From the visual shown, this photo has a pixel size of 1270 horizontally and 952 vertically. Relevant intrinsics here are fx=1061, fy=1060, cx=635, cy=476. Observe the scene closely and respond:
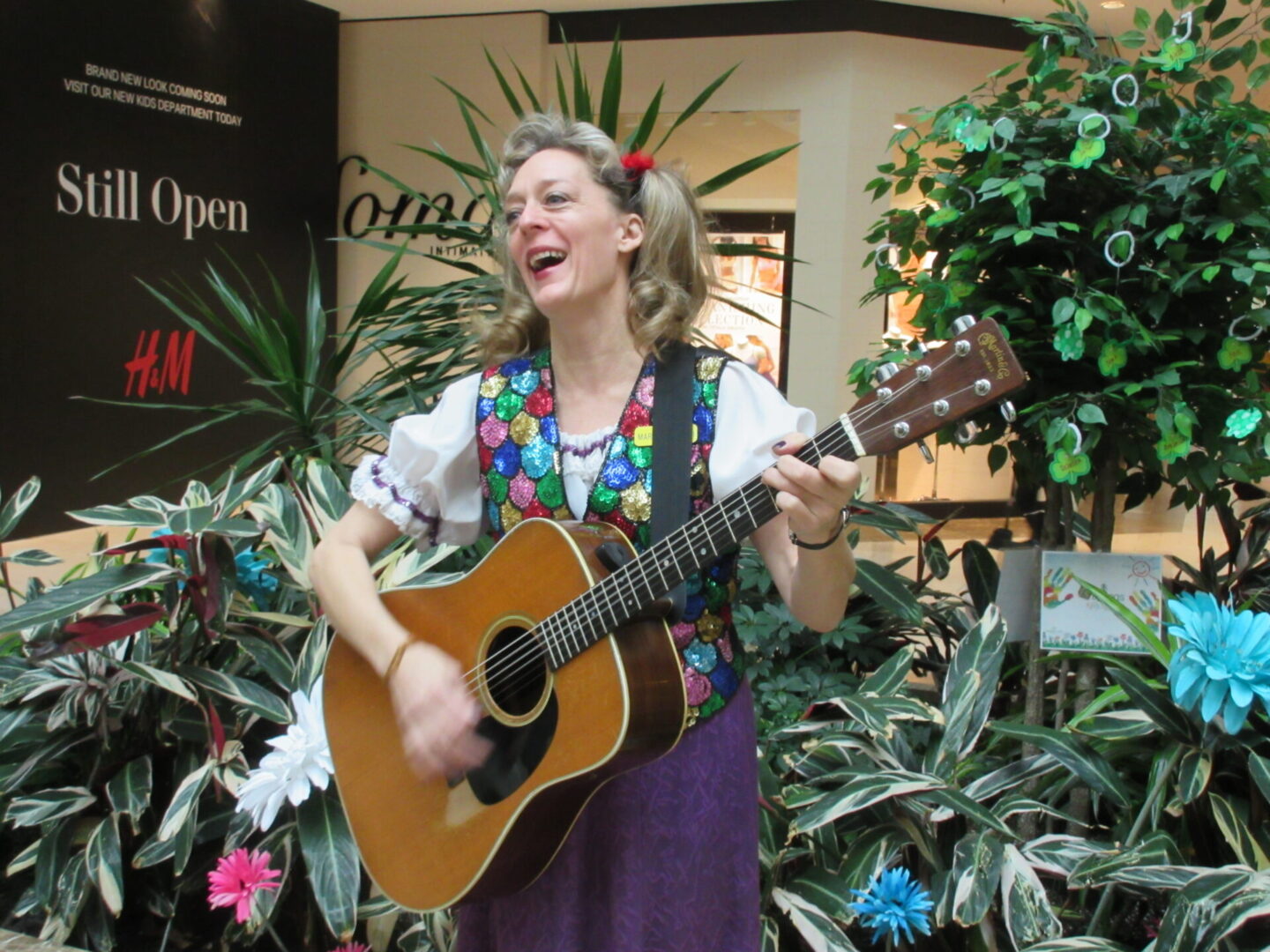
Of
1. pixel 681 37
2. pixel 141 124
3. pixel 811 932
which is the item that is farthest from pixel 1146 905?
pixel 141 124

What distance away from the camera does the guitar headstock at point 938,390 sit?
3.18 feet

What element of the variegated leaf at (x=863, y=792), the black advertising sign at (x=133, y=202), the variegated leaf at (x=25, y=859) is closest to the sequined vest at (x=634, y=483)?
the variegated leaf at (x=863, y=792)

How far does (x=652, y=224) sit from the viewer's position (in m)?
1.27

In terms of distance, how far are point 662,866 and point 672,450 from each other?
1.47ft

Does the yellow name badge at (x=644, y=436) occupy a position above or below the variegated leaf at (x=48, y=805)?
above

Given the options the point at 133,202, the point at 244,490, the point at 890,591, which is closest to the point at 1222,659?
the point at 890,591

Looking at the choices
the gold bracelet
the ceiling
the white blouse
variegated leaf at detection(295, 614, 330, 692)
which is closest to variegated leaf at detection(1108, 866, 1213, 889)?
the white blouse

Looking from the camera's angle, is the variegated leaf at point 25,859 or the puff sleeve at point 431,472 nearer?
the puff sleeve at point 431,472

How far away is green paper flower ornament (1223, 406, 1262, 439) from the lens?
1725 mm

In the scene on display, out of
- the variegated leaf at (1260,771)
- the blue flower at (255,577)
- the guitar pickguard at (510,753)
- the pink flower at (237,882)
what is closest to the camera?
the guitar pickguard at (510,753)

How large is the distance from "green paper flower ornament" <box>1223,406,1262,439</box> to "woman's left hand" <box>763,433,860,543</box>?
3.44ft

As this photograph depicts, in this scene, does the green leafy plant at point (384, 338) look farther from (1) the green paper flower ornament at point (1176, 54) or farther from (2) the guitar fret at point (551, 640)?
(2) the guitar fret at point (551, 640)

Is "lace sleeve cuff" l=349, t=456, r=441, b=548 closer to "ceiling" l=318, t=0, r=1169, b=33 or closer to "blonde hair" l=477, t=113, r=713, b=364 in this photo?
"blonde hair" l=477, t=113, r=713, b=364

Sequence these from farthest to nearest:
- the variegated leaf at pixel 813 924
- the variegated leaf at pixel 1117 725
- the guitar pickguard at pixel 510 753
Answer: the variegated leaf at pixel 1117 725
the variegated leaf at pixel 813 924
the guitar pickguard at pixel 510 753
